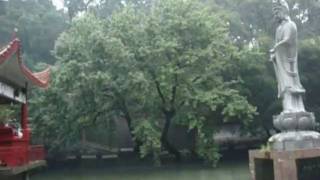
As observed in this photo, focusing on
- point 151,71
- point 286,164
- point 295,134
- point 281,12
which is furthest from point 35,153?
point 151,71

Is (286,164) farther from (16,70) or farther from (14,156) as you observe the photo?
(16,70)

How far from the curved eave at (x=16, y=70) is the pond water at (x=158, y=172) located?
5.80 m

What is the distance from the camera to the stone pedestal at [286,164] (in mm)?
10133

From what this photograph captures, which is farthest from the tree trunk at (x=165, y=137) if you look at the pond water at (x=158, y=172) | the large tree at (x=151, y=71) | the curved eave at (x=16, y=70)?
the curved eave at (x=16, y=70)

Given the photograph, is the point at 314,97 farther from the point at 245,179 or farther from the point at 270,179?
the point at 270,179

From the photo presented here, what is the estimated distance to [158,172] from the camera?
1947cm

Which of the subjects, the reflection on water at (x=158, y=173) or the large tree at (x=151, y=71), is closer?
the reflection on water at (x=158, y=173)

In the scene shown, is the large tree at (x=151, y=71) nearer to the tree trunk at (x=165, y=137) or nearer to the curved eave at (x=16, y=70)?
the tree trunk at (x=165, y=137)

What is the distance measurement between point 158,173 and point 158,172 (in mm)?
344

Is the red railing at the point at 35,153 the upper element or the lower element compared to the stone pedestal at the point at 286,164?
upper

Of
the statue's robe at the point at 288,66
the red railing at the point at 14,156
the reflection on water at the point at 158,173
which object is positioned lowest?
the reflection on water at the point at 158,173

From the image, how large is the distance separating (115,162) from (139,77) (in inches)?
256

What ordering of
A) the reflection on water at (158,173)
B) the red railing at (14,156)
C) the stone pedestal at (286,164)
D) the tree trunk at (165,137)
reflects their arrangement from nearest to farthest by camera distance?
the stone pedestal at (286,164) → the red railing at (14,156) → the reflection on water at (158,173) → the tree trunk at (165,137)

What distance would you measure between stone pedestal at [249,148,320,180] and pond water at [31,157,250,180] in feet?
14.3
